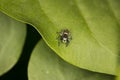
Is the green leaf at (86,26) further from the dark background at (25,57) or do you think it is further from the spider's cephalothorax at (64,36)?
the dark background at (25,57)

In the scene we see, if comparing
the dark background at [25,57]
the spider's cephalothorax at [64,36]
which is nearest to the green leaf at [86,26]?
the spider's cephalothorax at [64,36]

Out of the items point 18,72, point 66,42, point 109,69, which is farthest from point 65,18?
point 18,72

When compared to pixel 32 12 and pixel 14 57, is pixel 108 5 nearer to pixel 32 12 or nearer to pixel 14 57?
pixel 32 12

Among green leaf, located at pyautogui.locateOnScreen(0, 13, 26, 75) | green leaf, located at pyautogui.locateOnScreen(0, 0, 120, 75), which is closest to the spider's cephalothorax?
Result: green leaf, located at pyautogui.locateOnScreen(0, 0, 120, 75)

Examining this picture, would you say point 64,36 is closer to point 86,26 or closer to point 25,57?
point 86,26

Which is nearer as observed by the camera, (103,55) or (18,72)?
(103,55)

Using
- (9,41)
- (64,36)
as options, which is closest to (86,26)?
(64,36)
